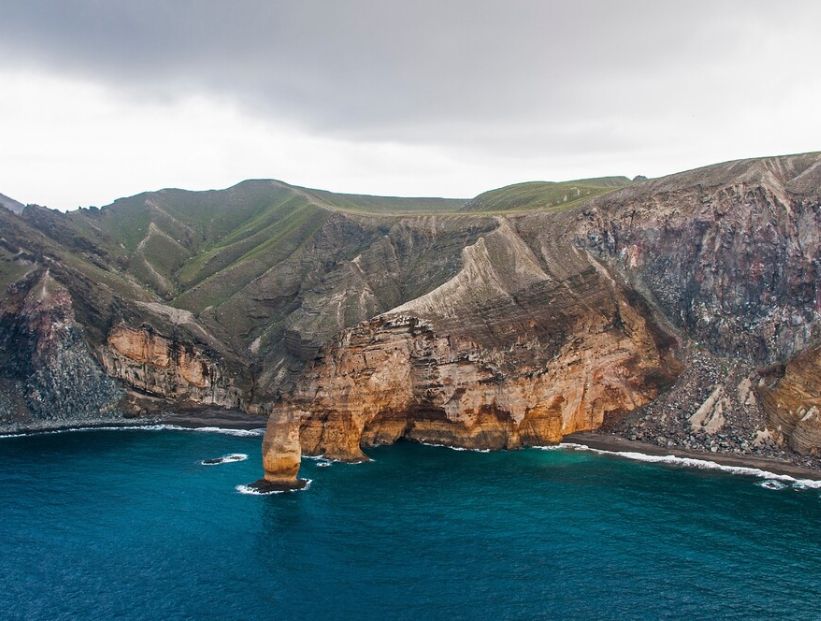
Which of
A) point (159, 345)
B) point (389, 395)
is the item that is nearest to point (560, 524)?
point (389, 395)

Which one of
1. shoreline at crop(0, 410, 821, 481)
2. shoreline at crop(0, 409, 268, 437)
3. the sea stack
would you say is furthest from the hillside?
shoreline at crop(0, 409, 268, 437)

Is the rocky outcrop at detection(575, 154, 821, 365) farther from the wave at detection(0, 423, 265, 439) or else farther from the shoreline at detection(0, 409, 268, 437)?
the shoreline at detection(0, 409, 268, 437)

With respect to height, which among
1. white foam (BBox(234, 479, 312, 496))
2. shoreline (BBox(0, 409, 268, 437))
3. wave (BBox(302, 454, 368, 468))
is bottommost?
white foam (BBox(234, 479, 312, 496))

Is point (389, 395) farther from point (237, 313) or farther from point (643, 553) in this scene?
point (237, 313)

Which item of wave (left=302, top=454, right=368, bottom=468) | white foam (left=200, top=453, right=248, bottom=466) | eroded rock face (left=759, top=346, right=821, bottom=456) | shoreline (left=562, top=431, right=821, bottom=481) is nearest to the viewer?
shoreline (left=562, top=431, right=821, bottom=481)

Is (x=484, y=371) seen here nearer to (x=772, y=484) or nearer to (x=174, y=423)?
(x=772, y=484)

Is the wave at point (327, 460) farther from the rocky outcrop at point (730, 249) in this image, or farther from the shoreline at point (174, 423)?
the rocky outcrop at point (730, 249)
